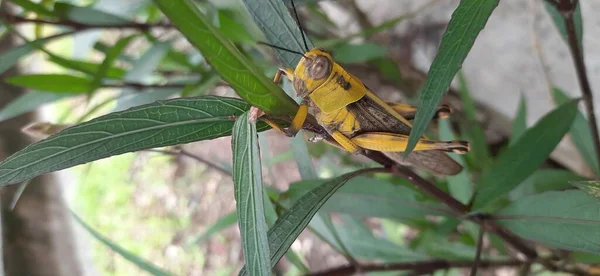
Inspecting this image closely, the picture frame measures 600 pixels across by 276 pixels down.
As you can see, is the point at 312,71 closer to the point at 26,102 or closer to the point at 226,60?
the point at 226,60

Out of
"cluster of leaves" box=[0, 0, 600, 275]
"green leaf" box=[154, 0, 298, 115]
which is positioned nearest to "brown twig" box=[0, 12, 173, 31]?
"cluster of leaves" box=[0, 0, 600, 275]

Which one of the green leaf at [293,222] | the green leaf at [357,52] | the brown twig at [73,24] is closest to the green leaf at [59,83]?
the brown twig at [73,24]

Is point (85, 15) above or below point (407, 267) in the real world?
above

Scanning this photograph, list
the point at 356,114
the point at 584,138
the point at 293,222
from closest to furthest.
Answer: the point at 293,222 → the point at 356,114 → the point at 584,138

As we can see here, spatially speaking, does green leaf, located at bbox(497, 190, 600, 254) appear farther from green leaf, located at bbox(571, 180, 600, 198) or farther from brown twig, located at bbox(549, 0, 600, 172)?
brown twig, located at bbox(549, 0, 600, 172)

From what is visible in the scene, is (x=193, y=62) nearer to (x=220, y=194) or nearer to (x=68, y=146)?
(x=68, y=146)

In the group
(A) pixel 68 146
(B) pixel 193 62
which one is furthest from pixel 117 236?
(A) pixel 68 146

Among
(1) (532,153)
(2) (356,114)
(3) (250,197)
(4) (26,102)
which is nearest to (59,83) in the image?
(4) (26,102)
